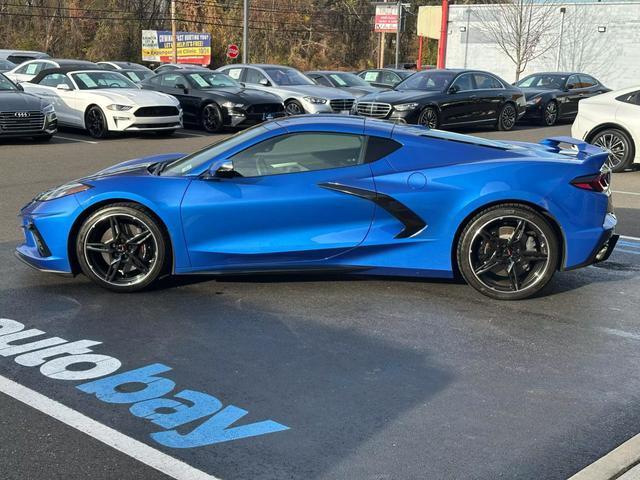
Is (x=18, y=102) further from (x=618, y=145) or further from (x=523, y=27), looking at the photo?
(x=523, y=27)

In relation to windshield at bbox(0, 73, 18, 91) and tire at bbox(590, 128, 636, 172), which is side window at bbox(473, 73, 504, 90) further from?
windshield at bbox(0, 73, 18, 91)

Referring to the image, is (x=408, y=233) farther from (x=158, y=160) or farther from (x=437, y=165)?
(x=158, y=160)

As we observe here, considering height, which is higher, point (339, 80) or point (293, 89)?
point (339, 80)

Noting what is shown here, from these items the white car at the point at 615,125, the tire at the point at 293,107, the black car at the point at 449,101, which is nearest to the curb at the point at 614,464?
the white car at the point at 615,125

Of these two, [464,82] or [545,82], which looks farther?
[545,82]

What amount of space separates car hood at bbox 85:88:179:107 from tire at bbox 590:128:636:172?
9100 millimetres

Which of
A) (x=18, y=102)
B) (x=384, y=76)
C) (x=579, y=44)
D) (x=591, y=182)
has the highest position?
(x=579, y=44)

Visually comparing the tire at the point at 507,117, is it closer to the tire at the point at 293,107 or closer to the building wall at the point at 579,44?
the tire at the point at 293,107

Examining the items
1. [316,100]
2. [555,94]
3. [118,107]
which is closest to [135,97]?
[118,107]

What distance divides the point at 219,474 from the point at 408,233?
2974mm

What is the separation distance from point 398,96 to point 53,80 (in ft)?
25.5

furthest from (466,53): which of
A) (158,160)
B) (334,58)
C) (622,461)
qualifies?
(622,461)

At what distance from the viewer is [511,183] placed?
6.09m

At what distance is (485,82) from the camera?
69.4 feet
